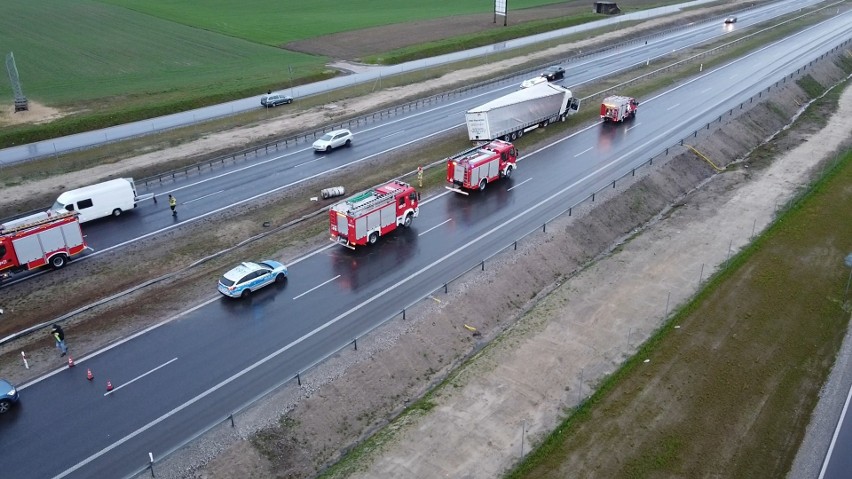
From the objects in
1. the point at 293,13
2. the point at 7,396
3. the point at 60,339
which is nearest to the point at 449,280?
the point at 60,339

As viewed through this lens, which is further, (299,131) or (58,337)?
(299,131)

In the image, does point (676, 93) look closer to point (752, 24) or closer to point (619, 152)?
point (619, 152)

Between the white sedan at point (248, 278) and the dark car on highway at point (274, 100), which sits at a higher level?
the dark car on highway at point (274, 100)

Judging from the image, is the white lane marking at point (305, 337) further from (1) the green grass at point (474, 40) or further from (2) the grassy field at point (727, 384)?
(1) the green grass at point (474, 40)

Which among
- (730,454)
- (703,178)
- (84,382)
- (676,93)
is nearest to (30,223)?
(84,382)

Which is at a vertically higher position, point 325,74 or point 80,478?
point 325,74

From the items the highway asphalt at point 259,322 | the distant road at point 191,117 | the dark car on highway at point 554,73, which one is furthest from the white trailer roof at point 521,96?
the distant road at point 191,117

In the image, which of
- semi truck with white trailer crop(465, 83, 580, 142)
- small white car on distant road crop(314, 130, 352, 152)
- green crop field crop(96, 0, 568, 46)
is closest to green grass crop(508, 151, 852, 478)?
semi truck with white trailer crop(465, 83, 580, 142)

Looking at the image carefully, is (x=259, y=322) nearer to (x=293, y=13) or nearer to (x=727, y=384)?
(x=727, y=384)
